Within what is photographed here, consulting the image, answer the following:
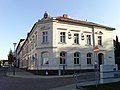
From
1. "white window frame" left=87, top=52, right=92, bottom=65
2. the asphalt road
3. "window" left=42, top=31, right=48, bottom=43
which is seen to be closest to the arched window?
"window" left=42, top=31, right=48, bottom=43

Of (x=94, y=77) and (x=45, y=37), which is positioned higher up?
(x=45, y=37)

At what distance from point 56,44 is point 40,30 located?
3738 millimetres

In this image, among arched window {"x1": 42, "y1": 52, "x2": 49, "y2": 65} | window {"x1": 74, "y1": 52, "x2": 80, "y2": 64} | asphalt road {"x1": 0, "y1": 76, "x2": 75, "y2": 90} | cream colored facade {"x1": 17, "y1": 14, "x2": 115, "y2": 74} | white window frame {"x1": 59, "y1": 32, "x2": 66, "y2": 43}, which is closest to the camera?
asphalt road {"x1": 0, "y1": 76, "x2": 75, "y2": 90}

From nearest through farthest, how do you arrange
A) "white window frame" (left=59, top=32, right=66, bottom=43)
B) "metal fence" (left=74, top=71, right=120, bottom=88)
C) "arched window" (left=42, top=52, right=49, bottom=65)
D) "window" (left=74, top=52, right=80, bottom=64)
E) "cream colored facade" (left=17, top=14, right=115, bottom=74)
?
1. "metal fence" (left=74, top=71, right=120, bottom=88)
2. "cream colored facade" (left=17, top=14, right=115, bottom=74)
3. "arched window" (left=42, top=52, right=49, bottom=65)
4. "white window frame" (left=59, top=32, right=66, bottom=43)
5. "window" (left=74, top=52, right=80, bottom=64)

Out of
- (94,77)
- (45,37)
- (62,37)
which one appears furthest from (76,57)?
(94,77)

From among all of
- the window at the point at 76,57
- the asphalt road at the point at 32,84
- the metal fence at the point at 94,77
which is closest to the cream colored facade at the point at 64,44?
the window at the point at 76,57

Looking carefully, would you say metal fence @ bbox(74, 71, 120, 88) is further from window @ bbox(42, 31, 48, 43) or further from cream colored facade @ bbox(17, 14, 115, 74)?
window @ bbox(42, 31, 48, 43)

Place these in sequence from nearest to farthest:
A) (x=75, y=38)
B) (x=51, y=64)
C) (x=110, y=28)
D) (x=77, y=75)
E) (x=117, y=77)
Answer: (x=77, y=75) → (x=117, y=77) → (x=51, y=64) → (x=75, y=38) → (x=110, y=28)

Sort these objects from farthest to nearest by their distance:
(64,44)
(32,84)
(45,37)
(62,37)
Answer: (45,37)
(62,37)
(64,44)
(32,84)

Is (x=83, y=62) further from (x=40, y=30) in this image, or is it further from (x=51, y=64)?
(x=40, y=30)

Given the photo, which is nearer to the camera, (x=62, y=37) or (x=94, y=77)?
(x=94, y=77)

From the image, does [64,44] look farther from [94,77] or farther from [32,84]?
[94,77]

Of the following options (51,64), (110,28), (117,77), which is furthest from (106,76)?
(110,28)

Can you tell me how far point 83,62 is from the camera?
3875cm
